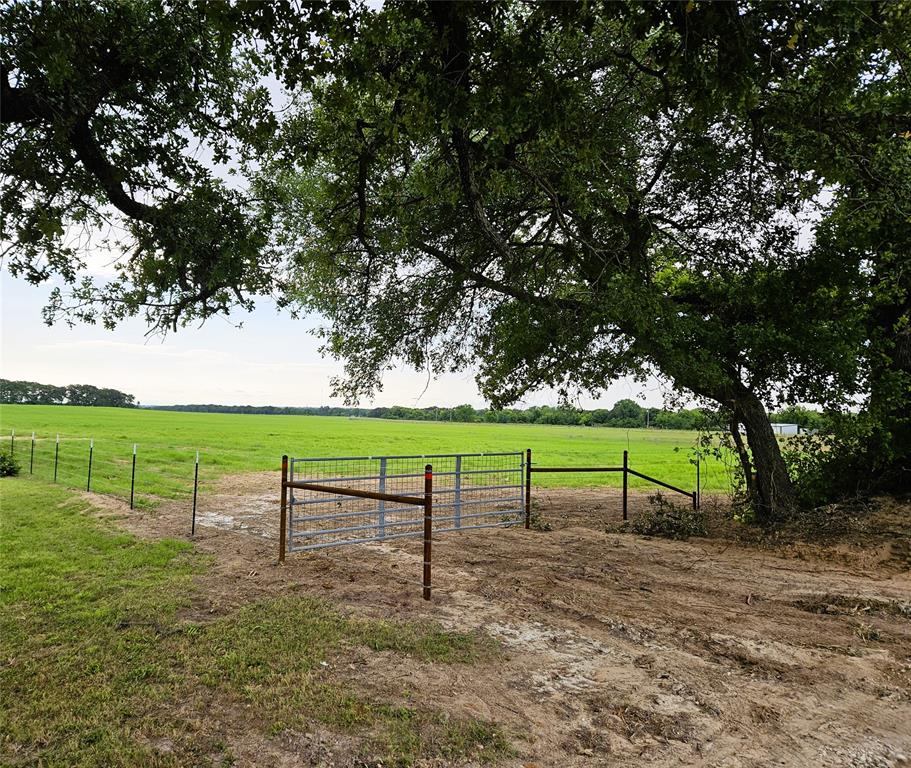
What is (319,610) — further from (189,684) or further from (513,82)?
(513,82)

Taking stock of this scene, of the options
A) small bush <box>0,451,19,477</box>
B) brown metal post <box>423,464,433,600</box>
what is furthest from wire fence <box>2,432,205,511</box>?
brown metal post <box>423,464,433,600</box>

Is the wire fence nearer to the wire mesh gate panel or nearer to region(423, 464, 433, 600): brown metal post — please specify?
the wire mesh gate panel

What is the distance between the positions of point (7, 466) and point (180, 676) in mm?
16924

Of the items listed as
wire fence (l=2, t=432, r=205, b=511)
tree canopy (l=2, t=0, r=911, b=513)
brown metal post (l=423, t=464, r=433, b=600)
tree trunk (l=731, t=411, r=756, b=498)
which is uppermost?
tree canopy (l=2, t=0, r=911, b=513)

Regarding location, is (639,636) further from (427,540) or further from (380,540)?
(380,540)

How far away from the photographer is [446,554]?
884cm

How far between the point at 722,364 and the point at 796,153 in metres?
3.52

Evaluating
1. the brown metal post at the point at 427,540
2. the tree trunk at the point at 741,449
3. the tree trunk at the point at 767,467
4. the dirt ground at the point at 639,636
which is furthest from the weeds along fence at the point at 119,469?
the tree trunk at the point at 767,467

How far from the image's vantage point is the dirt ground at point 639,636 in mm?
3611

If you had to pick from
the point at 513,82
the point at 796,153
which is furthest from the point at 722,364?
the point at 513,82

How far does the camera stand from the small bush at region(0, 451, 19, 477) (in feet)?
56.0

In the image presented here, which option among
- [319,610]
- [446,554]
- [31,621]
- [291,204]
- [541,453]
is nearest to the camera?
[31,621]

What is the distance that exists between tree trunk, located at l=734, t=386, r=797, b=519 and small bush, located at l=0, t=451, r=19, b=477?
19.3 meters

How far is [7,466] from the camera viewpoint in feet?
56.3
